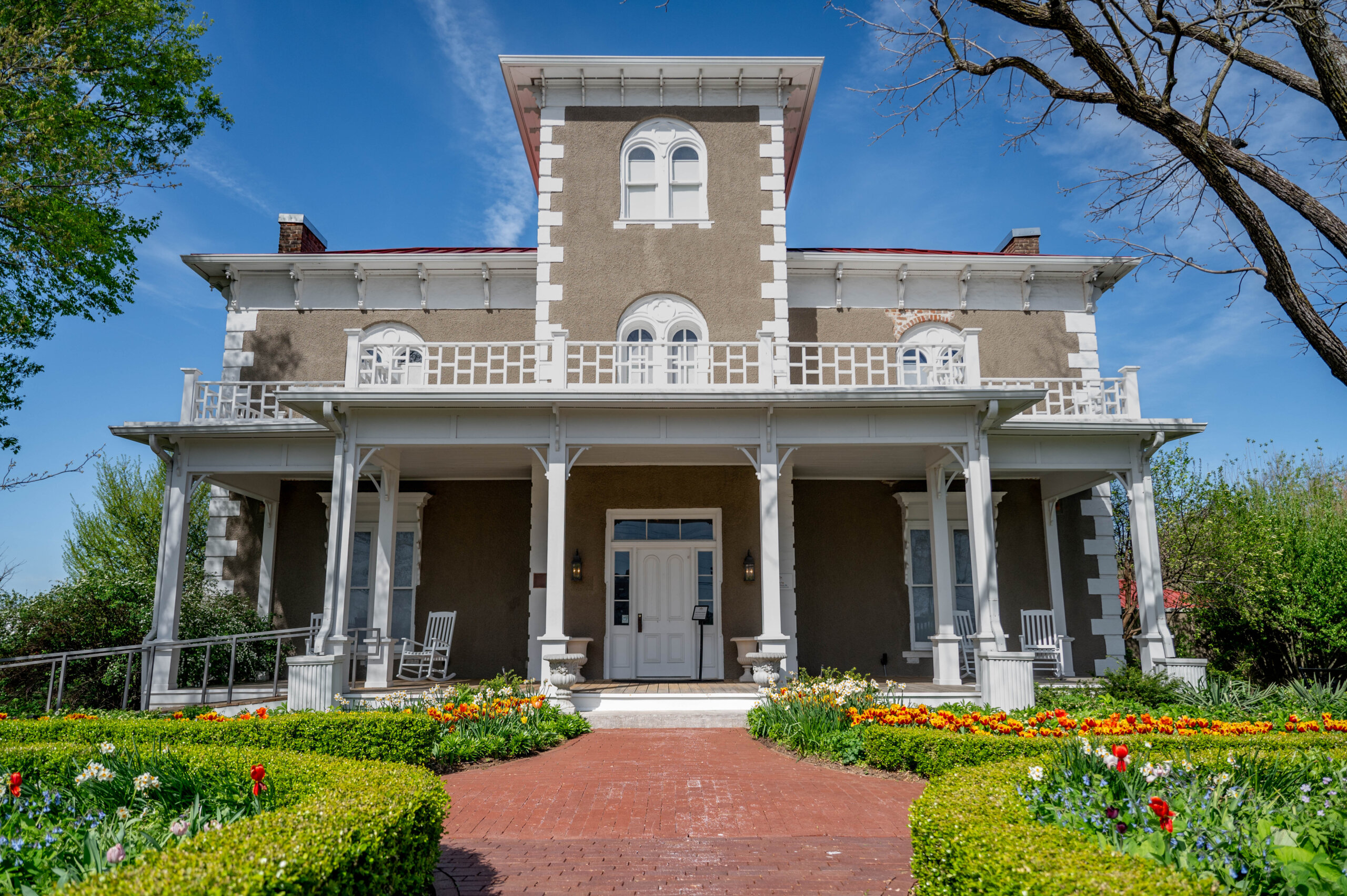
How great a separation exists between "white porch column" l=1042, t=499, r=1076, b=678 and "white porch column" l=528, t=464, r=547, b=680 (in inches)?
330

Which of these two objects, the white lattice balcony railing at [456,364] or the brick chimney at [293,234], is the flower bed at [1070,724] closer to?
the white lattice balcony railing at [456,364]

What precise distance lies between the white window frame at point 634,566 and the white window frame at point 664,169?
482 centimetres

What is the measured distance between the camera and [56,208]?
1276cm

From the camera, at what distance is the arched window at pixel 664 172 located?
14750 mm

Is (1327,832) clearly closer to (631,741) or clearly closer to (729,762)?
(729,762)

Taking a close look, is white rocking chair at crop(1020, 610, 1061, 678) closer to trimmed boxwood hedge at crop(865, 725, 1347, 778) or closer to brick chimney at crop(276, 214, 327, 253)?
trimmed boxwood hedge at crop(865, 725, 1347, 778)

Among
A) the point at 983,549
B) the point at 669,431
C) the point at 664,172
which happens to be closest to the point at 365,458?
the point at 669,431

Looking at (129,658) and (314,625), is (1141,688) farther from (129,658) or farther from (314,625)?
(129,658)

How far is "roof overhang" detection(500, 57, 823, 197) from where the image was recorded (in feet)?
47.4

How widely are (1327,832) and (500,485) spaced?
12.5 meters

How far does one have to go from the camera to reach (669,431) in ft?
38.8

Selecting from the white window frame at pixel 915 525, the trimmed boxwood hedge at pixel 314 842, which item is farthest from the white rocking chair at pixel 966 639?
the trimmed boxwood hedge at pixel 314 842

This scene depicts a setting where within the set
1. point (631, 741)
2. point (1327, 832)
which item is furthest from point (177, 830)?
point (631, 741)

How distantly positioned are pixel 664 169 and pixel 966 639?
9.36m
